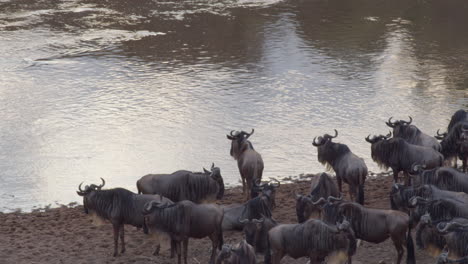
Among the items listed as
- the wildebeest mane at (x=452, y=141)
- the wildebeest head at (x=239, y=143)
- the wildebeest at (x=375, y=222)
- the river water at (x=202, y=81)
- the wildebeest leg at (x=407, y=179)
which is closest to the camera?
the wildebeest at (x=375, y=222)

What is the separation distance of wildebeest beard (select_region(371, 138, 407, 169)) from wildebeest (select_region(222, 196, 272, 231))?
285 centimetres

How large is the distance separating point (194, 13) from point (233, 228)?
1695 cm

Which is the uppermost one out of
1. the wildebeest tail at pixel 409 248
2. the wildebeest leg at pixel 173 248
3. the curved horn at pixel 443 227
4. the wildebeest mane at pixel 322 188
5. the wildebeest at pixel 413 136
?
the curved horn at pixel 443 227

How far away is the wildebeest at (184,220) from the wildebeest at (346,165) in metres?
2.46

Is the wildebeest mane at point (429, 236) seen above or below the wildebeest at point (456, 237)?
below

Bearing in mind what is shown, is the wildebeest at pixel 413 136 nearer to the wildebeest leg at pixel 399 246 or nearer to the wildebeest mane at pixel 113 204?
the wildebeest leg at pixel 399 246

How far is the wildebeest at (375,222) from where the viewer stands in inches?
370

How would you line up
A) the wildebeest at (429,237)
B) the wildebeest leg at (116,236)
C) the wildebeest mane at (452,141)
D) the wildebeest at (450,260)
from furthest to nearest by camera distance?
the wildebeest mane at (452,141) < the wildebeest leg at (116,236) < the wildebeest at (429,237) < the wildebeest at (450,260)

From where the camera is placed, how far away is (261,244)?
9.58 meters

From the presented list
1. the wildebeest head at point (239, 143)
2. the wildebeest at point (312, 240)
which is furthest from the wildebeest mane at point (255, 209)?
the wildebeest head at point (239, 143)

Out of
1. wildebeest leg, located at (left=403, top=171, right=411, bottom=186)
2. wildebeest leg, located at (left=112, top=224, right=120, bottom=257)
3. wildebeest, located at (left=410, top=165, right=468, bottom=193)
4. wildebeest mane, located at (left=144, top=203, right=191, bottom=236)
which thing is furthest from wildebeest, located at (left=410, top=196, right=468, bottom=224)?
wildebeest leg, located at (left=112, top=224, right=120, bottom=257)

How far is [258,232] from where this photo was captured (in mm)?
9516

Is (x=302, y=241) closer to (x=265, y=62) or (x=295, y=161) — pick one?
(x=295, y=161)

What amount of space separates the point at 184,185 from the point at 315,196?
1824 millimetres
